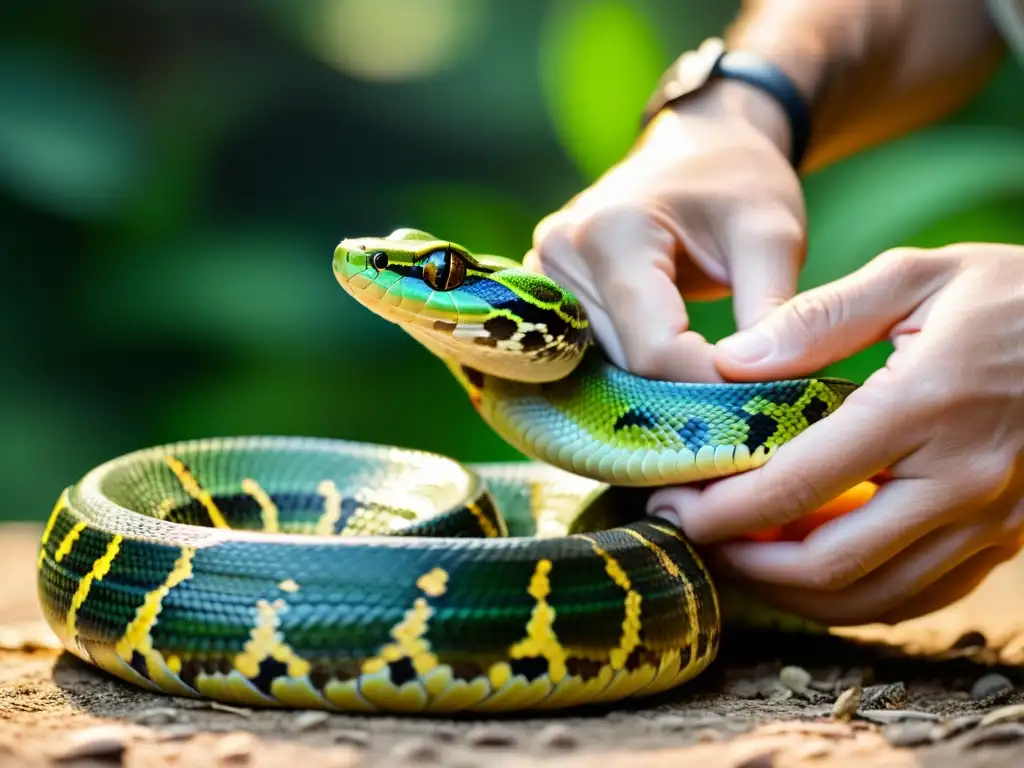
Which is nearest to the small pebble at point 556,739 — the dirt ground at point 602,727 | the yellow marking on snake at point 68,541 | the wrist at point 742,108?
the dirt ground at point 602,727

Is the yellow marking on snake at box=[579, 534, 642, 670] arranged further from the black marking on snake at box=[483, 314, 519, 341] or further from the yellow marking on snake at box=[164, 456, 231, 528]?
the yellow marking on snake at box=[164, 456, 231, 528]

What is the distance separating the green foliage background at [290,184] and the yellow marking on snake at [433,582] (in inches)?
128

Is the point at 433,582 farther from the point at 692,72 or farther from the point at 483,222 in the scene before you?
the point at 483,222

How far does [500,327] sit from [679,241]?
22.3 inches

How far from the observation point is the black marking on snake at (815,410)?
2.29m

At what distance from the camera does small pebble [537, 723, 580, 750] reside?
5.62ft

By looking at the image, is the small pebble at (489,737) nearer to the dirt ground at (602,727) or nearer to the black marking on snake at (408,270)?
the dirt ground at (602,727)

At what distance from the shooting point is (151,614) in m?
1.98

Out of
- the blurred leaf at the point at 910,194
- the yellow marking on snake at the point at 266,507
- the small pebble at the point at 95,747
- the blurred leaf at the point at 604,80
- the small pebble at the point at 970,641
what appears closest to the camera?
the small pebble at the point at 95,747

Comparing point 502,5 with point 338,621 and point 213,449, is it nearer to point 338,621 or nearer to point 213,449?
point 213,449

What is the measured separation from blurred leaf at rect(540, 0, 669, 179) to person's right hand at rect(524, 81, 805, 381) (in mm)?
2506

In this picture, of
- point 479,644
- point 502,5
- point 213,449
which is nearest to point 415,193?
point 502,5

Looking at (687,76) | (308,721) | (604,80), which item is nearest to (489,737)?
(308,721)

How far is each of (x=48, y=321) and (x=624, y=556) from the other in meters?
4.94
